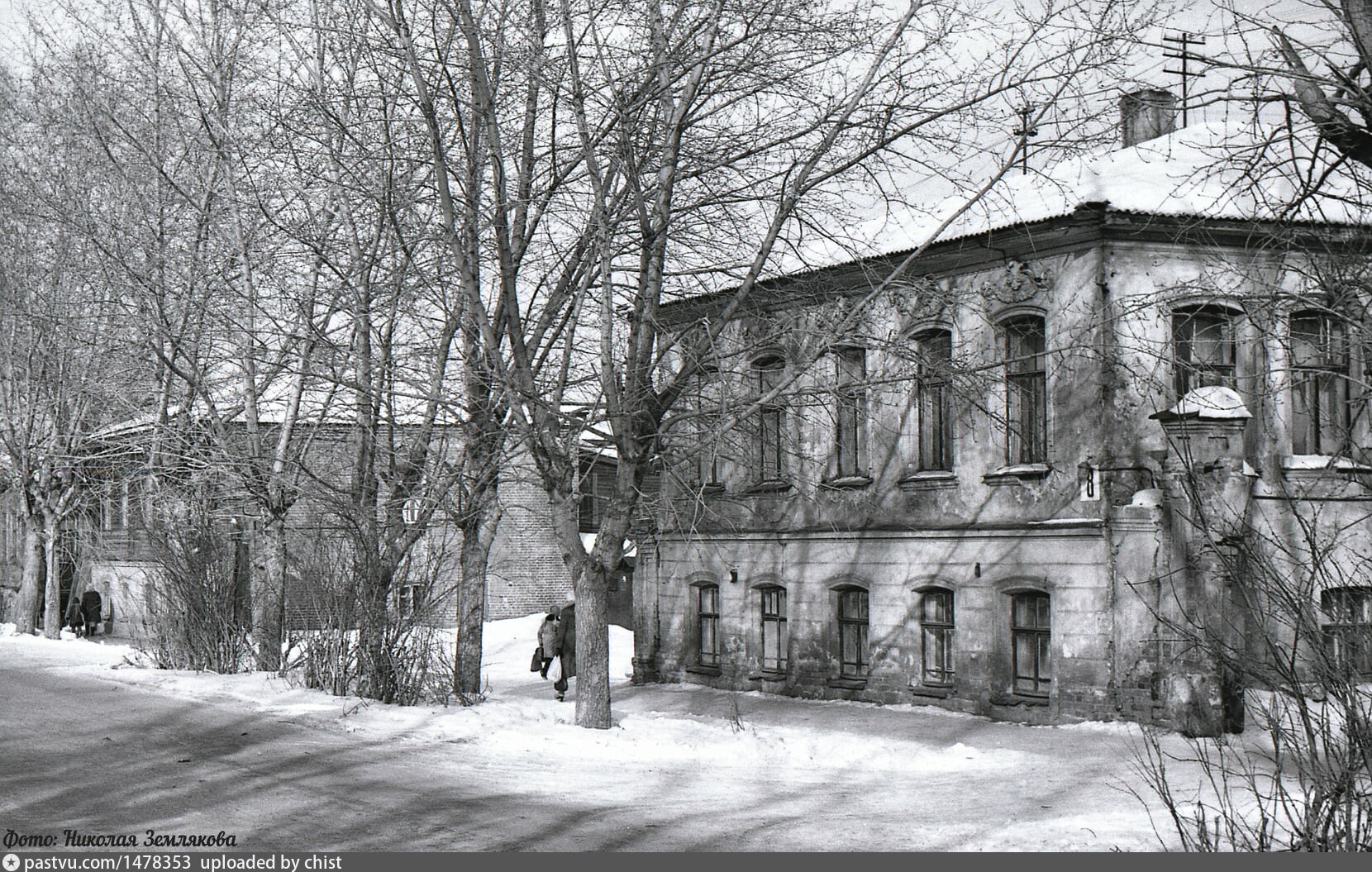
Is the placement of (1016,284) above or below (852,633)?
above

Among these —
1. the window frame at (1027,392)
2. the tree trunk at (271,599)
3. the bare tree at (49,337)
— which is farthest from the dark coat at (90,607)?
the window frame at (1027,392)

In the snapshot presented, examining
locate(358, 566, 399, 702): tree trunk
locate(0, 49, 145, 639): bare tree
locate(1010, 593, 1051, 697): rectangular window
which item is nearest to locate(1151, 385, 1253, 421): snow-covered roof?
locate(1010, 593, 1051, 697): rectangular window

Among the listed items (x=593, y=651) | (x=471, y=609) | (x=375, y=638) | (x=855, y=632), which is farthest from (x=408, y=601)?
(x=855, y=632)

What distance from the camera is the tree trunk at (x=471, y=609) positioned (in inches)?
701

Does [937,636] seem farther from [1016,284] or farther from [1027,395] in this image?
[1016,284]

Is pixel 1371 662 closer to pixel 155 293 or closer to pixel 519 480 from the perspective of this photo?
pixel 519 480

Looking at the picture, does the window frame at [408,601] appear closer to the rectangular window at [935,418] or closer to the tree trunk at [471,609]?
the tree trunk at [471,609]

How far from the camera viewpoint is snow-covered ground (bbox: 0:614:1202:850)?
10258 millimetres

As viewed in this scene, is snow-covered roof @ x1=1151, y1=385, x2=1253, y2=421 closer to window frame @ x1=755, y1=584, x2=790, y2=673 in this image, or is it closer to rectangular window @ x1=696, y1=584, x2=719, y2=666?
window frame @ x1=755, y1=584, x2=790, y2=673

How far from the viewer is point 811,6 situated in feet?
50.0

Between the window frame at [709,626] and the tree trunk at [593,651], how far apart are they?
11311 mm

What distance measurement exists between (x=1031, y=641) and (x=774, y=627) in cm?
605

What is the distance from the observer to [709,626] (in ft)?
89.0

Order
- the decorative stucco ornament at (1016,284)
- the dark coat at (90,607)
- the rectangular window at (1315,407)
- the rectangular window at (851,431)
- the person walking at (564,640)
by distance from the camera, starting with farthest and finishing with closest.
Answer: the dark coat at (90,607)
the rectangular window at (851,431)
the person walking at (564,640)
the decorative stucco ornament at (1016,284)
the rectangular window at (1315,407)
